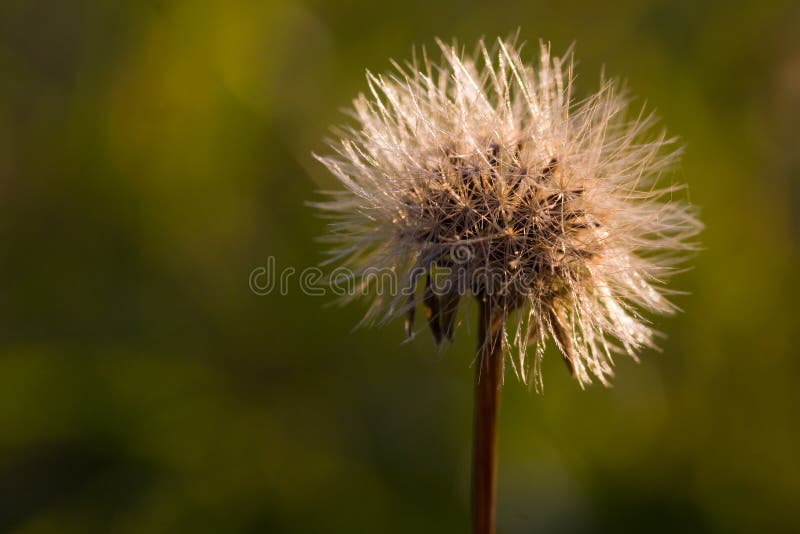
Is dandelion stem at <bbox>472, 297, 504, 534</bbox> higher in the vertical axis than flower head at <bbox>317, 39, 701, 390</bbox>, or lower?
lower

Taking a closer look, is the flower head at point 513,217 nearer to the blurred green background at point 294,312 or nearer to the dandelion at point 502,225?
the dandelion at point 502,225

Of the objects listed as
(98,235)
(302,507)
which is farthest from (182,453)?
(98,235)

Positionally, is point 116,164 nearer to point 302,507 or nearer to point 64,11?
point 64,11

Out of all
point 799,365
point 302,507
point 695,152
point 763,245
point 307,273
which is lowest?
point 302,507

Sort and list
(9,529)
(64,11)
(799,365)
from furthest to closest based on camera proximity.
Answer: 1. (64,11)
2. (799,365)
3. (9,529)

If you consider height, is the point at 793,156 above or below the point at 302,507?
above

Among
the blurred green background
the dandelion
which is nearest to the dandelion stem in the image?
the dandelion

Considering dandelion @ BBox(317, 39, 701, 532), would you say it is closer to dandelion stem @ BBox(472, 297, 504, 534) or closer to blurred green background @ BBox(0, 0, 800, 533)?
dandelion stem @ BBox(472, 297, 504, 534)
